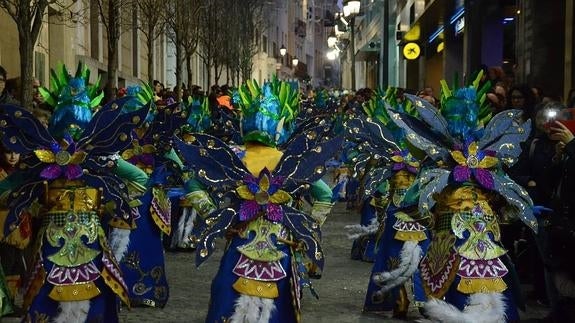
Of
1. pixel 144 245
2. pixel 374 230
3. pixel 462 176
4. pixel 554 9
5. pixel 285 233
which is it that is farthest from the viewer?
pixel 554 9

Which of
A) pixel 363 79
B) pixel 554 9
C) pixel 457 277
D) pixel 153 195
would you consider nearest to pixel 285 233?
pixel 457 277

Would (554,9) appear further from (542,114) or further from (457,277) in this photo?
(457,277)

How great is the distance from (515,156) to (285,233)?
177 cm

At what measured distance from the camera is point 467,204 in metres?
6.86

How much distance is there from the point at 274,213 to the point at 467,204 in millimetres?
1387

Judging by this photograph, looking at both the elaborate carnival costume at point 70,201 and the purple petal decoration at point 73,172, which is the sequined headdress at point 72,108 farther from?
the purple petal decoration at point 73,172

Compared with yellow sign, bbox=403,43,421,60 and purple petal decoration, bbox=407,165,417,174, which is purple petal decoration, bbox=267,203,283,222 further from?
yellow sign, bbox=403,43,421,60

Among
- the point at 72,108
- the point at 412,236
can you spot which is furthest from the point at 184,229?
the point at 72,108

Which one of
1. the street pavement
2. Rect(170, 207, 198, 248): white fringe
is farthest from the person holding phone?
Rect(170, 207, 198, 248): white fringe

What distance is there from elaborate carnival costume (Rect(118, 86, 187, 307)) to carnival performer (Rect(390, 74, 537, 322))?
2653 mm

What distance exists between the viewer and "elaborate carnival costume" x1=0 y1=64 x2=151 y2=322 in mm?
6363

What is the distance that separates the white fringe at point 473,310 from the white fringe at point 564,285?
139cm

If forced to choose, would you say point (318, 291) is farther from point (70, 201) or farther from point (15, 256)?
point (70, 201)

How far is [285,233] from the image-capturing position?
628cm
